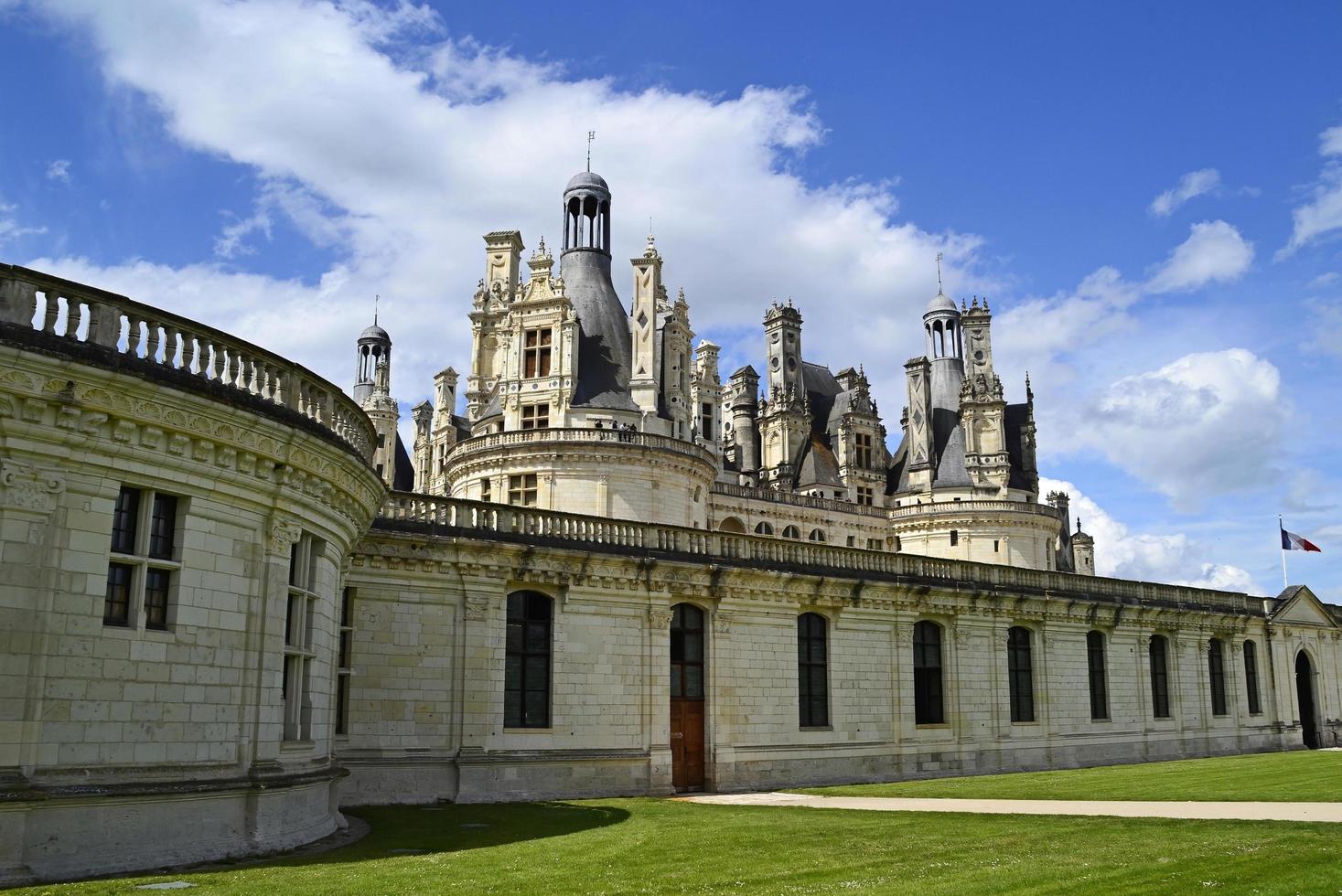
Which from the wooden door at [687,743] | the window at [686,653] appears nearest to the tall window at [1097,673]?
the window at [686,653]

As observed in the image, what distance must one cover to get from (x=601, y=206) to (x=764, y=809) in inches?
1276

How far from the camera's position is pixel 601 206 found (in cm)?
4884

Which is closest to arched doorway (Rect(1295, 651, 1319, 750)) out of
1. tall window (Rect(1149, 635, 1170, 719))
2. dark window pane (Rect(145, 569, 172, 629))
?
tall window (Rect(1149, 635, 1170, 719))

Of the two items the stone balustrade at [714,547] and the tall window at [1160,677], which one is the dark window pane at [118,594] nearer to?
the stone balustrade at [714,547]

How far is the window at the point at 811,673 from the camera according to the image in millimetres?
29906

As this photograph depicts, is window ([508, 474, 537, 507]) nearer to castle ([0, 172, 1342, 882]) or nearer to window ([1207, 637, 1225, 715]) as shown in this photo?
castle ([0, 172, 1342, 882])

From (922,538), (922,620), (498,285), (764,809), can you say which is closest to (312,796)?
(764,809)

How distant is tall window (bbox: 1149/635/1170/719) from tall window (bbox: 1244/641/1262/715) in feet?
19.2

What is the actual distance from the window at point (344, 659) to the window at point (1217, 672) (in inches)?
1287

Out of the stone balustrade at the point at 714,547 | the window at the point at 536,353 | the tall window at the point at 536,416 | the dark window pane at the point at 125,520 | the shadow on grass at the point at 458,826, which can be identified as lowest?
the shadow on grass at the point at 458,826

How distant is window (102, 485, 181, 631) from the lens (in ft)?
43.5

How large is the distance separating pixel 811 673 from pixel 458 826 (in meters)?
13.5

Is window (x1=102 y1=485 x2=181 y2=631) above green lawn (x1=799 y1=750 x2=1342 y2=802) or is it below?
above

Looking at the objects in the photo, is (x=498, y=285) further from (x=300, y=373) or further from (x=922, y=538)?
(x=300, y=373)
